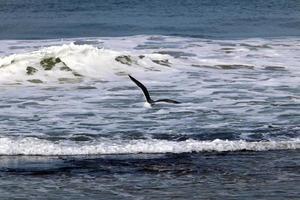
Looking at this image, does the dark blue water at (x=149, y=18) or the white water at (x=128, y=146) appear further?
the dark blue water at (x=149, y=18)

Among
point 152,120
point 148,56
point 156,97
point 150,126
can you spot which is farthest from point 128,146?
point 148,56

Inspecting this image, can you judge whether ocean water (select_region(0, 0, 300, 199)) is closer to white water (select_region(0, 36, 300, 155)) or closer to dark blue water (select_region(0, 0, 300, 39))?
white water (select_region(0, 36, 300, 155))

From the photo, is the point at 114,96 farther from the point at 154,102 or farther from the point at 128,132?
the point at 128,132

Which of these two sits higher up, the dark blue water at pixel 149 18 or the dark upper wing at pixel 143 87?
the dark blue water at pixel 149 18

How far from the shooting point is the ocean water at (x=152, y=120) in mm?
9578

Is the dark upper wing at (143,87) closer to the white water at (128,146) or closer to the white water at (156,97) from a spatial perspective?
the white water at (156,97)

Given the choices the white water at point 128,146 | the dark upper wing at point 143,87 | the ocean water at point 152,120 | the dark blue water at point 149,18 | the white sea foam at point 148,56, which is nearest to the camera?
the ocean water at point 152,120

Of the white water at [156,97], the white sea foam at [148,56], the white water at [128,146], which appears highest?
the white sea foam at [148,56]

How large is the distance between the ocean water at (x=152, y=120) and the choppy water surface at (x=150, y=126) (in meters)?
0.02

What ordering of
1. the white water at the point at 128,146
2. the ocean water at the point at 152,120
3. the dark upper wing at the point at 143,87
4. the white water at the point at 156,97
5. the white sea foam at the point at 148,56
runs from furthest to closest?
the white sea foam at the point at 148,56 < the dark upper wing at the point at 143,87 < the white water at the point at 156,97 < the white water at the point at 128,146 < the ocean water at the point at 152,120

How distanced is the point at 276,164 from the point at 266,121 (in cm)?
348

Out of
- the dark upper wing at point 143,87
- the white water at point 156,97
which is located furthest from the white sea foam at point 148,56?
the dark upper wing at point 143,87

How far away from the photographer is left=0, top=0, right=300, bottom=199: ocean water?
9.58 meters

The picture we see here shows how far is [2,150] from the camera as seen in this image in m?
11.4
